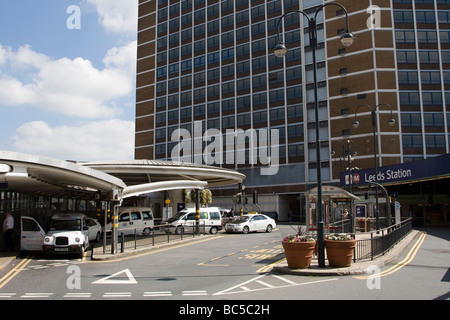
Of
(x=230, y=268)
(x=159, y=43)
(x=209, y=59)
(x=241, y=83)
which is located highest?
(x=159, y=43)

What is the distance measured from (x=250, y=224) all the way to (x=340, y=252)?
1838 cm

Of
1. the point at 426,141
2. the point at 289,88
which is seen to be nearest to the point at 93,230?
the point at 289,88

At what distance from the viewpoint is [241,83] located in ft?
224

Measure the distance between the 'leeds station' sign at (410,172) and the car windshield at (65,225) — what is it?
17937mm

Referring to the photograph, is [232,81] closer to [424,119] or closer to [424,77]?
[424,77]

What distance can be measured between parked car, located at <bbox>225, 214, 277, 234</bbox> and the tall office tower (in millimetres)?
22157

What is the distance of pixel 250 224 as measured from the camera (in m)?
30.7

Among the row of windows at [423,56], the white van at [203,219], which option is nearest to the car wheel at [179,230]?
the white van at [203,219]

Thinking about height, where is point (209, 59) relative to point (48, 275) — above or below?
above
